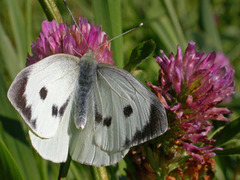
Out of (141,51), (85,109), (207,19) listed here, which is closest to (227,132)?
(141,51)

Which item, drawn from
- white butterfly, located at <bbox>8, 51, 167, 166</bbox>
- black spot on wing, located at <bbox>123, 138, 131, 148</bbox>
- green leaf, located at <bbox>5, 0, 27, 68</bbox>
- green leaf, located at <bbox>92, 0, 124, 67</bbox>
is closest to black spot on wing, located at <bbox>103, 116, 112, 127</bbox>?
white butterfly, located at <bbox>8, 51, 167, 166</bbox>

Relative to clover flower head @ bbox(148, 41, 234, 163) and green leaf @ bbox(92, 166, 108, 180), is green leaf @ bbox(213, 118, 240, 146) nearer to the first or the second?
clover flower head @ bbox(148, 41, 234, 163)

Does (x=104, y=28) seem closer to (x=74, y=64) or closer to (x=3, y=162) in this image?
(x=74, y=64)

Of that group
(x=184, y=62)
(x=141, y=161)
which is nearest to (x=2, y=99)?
(x=141, y=161)

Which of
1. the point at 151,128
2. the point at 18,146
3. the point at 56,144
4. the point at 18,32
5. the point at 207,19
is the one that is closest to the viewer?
the point at 151,128

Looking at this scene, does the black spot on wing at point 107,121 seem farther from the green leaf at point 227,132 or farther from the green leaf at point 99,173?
the green leaf at point 227,132

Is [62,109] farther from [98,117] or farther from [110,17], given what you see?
[110,17]

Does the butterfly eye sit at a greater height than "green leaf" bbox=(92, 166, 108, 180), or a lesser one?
greater
